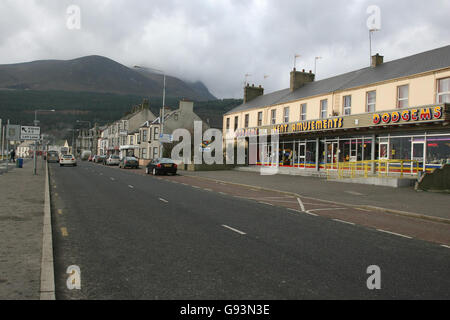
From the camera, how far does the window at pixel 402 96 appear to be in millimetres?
24375

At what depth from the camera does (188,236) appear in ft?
25.9

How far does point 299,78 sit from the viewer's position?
39.0 m

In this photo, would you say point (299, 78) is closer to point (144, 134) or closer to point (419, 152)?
point (419, 152)

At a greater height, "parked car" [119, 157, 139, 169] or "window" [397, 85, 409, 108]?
"window" [397, 85, 409, 108]

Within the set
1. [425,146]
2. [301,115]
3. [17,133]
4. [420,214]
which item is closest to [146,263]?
[420,214]

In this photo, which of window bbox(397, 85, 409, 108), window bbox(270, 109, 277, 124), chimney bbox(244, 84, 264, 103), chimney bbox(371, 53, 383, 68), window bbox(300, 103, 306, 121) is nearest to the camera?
window bbox(397, 85, 409, 108)

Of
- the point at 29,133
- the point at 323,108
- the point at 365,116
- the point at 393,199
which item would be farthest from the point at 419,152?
the point at 29,133

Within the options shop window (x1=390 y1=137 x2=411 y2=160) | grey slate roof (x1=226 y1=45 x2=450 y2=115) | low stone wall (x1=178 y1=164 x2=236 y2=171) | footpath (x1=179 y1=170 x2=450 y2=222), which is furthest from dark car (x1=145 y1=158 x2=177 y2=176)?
shop window (x1=390 y1=137 x2=411 y2=160)

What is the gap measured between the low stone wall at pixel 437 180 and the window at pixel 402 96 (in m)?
6.82

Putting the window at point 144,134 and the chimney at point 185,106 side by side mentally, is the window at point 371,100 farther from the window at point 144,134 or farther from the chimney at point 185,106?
the window at point 144,134

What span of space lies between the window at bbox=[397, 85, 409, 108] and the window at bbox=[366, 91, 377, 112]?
201cm

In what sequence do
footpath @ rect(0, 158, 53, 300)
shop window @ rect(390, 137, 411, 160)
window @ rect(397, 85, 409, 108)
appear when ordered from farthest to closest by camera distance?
window @ rect(397, 85, 409, 108) → shop window @ rect(390, 137, 411, 160) → footpath @ rect(0, 158, 53, 300)

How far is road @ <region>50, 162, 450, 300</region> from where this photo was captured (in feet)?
15.4

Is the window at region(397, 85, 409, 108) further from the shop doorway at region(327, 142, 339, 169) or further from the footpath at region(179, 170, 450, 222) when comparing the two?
the footpath at region(179, 170, 450, 222)
